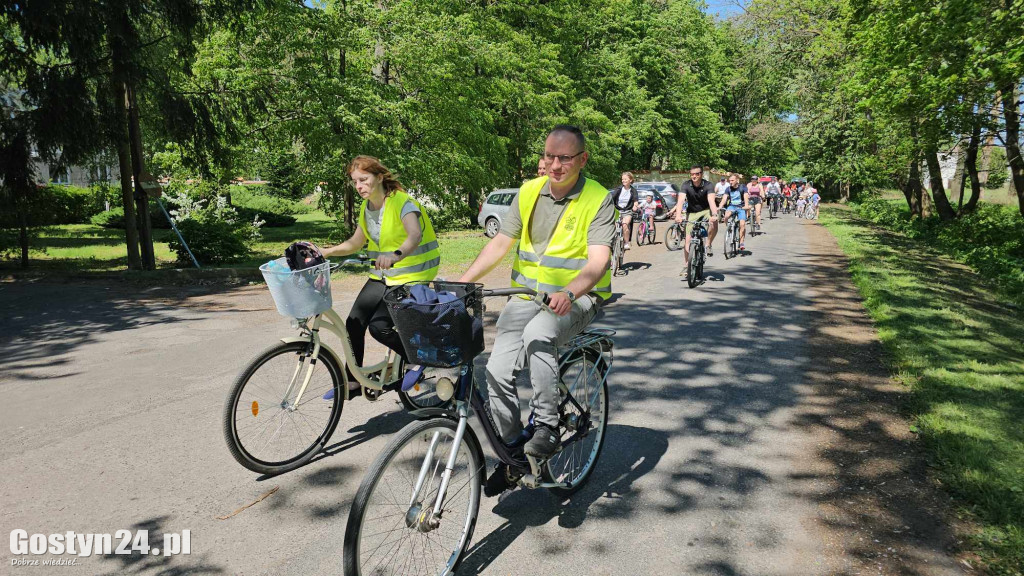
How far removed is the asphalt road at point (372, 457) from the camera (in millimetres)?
3293

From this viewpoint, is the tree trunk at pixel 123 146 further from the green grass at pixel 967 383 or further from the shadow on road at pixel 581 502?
the green grass at pixel 967 383

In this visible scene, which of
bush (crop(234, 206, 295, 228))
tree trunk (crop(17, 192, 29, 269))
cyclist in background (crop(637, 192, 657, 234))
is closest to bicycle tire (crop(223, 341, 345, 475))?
tree trunk (crop(17, 192, 29, 269))

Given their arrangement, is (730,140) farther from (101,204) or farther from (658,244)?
(101,204)

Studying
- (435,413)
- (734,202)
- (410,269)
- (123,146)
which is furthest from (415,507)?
(123,146)

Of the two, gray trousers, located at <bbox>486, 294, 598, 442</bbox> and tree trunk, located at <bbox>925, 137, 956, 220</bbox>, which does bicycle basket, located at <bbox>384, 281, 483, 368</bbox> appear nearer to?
gray trousers, located at <bbox>486, 294, 598, 442</bbox>

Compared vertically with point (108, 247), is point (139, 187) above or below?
above

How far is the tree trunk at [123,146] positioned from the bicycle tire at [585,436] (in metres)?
12.5

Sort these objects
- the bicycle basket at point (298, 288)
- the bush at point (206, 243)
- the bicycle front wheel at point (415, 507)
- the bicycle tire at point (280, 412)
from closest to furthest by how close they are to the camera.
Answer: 1. the bicycle front wheel at point (415, 507)
2. the bicycle basket at point (298, 288)
3. the bicycle tire at point (280, 412)
4. the bush at point (206, 243)

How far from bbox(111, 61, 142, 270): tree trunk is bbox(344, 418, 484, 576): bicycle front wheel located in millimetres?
12870

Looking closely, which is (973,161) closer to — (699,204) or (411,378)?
(699,204)

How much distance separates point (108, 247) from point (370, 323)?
19845 mm

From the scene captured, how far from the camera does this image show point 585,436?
393cm

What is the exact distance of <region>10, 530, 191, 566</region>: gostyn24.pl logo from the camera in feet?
10.9

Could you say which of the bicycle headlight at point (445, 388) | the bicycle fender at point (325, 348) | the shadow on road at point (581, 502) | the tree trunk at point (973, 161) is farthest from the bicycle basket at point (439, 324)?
the tree trunk at point (973, 161)
